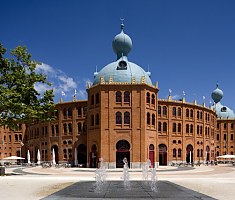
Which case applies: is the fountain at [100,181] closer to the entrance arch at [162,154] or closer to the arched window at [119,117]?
the arched window at [119,117]

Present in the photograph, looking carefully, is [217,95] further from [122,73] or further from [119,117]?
[119,117]

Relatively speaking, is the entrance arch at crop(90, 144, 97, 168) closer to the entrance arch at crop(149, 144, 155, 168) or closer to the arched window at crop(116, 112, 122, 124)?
the arched window at crop(116, 112, 122, 124)

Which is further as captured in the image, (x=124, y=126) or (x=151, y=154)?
(x=151, y=154)

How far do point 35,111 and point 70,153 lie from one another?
120 feet

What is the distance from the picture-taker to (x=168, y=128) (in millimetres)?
76375


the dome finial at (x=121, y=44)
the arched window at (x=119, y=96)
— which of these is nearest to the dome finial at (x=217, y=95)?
the dome finial at (x=121, y=44)

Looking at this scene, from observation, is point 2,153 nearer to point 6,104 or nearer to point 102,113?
point 102,113

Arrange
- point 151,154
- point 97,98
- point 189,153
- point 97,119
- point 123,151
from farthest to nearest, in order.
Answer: point 189,153, point 151,154, point 97,98, point 97,119, point 123,151

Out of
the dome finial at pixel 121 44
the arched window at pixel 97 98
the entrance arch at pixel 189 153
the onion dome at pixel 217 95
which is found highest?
the dome finial at pixel 121 44

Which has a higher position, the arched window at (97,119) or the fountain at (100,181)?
the arched window at (97,119)

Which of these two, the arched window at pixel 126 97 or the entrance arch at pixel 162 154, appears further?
the entrance arch at pixel 162 154

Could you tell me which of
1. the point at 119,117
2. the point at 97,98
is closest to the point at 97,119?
the point at 97,98

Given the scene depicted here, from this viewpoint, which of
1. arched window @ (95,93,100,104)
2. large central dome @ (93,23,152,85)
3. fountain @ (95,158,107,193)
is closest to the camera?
fountain @ (95,158,107,193)

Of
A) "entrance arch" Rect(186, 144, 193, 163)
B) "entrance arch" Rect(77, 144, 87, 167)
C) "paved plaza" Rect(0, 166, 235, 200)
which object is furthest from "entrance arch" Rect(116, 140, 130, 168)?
"paved plaza" Rect(0, 166, 235, 200)
